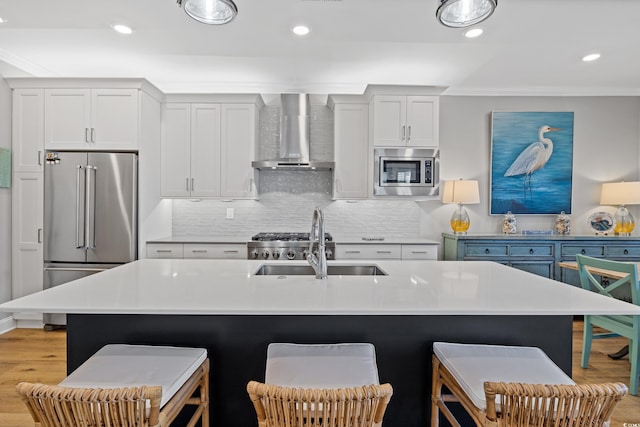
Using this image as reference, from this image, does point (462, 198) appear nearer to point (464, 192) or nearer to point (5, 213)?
point (464, 192)

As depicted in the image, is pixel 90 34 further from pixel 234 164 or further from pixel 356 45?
pixel 356 45

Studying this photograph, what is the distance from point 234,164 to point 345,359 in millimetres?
3081

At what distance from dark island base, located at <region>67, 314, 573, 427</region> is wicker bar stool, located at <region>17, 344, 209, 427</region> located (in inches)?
6.0

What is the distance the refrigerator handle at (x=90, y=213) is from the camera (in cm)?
354

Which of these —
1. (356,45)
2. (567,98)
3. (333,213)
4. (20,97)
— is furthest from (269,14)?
(567,98)

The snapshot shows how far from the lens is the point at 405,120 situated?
394 centimetres

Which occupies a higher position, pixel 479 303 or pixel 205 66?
pixel 205 66

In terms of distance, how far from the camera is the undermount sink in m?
2.25

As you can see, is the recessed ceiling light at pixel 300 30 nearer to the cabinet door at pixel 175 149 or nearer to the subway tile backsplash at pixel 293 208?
Result: the subway tile backsplash at pixel 293 208

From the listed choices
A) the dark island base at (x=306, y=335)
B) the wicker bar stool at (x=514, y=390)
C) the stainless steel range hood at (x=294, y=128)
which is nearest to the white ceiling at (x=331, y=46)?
the stainless steel range hood at (x=294, y=128)

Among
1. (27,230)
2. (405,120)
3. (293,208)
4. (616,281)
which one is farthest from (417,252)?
(27,230)

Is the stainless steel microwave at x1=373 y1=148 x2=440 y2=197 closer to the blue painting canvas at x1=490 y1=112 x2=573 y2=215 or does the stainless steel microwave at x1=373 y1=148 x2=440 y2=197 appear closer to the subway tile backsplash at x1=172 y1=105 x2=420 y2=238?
the subway tile backsplash at x1=172 y1=105 x2=420 y2=238

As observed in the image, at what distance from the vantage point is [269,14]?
2773 mm

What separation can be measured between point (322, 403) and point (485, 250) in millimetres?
3412
